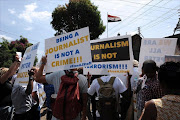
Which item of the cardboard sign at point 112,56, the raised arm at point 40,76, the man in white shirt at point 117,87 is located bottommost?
the man in white shirt at point 117,87

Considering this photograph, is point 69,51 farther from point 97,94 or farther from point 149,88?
point 149,88

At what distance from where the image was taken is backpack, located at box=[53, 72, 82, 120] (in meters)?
1.92

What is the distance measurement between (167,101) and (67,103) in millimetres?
1306

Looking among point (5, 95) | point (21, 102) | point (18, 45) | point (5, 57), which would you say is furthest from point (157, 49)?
point (18, 45)

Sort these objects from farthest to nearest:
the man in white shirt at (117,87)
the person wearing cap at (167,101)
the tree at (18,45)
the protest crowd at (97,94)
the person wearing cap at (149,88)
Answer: the tree at (18,45), the man in white shirt at (117,87), the person wearing cap at (149,88), the protest crowd at (97,94), the person wearing cap at (167,101)

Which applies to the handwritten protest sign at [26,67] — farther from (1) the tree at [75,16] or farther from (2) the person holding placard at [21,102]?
(1) the tree at [75,16]

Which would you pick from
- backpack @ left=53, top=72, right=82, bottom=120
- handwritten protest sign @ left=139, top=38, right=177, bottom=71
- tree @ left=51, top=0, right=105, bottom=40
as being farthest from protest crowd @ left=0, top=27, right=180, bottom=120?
tree @ left=51, top=0, right=105, bottom=40

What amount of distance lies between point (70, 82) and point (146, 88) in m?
1.11

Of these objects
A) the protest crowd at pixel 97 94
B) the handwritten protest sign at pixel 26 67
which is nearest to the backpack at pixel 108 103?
the protest crowd at pixel 97 94

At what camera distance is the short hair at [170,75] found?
1.22 metres

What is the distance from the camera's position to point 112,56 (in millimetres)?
2988

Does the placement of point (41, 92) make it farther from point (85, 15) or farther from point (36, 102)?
point (85, 15)

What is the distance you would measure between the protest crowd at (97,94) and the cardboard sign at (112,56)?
23mm

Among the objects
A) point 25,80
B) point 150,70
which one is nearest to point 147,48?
point 150,70
